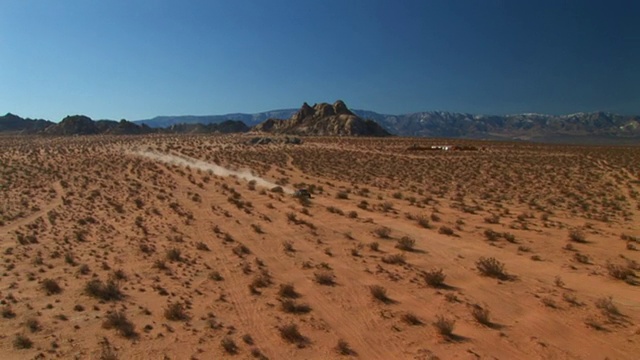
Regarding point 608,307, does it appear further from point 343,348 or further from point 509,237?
point 509,237

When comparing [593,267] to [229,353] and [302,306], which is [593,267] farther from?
[229,353]

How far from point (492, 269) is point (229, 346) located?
24.1 feet

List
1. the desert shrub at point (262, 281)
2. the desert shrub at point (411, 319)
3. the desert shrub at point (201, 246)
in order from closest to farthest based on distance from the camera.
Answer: the desert shrub at point (411, 319), the desert shrub at point (262, 281), the desert shrub at point (201, 246)

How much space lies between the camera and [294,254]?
13992 millimetres

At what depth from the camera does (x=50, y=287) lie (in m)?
11.1

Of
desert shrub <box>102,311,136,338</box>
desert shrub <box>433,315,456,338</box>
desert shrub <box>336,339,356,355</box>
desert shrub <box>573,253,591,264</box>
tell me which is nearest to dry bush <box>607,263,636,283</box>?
desert shrub <box>573,253,591,264</box>

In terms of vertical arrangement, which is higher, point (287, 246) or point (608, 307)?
point (608, 307)

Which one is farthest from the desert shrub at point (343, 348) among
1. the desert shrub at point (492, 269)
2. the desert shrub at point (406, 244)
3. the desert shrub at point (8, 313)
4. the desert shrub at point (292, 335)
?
the desert shrub at point (8, 313)

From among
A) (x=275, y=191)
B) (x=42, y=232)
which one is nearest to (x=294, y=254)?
(x=42, y=232)

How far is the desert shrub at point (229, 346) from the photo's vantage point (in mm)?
7989

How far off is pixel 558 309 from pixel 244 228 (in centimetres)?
1168

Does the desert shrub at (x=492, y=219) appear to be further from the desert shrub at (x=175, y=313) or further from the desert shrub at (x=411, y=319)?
the desert shrub at (x=175, y=313)

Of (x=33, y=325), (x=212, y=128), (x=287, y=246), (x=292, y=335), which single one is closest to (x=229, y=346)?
(x=292, y=335)

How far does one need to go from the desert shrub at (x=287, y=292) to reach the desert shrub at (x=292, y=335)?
77.0 inches
